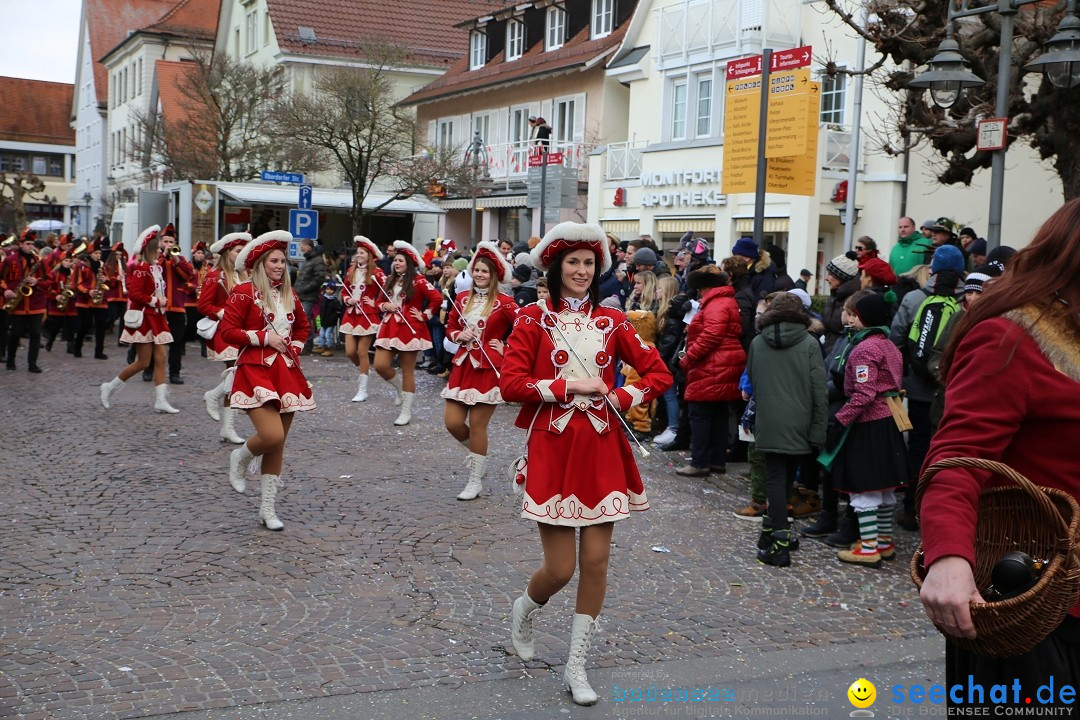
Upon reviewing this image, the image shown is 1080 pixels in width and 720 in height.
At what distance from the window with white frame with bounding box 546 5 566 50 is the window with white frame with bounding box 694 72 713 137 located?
27.9 feet

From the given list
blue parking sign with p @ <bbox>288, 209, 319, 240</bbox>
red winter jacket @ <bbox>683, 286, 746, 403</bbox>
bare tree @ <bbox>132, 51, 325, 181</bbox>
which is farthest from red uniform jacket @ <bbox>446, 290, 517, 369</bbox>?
bare tree @ <bbox>132, 51, 325, 181</bbox>

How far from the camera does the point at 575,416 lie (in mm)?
5043

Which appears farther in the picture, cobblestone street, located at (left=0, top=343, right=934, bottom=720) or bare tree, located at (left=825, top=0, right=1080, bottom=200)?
bare tree, located at (left=825, top=0, right=1080, bottom=200)

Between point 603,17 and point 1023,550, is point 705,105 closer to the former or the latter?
point 603,17

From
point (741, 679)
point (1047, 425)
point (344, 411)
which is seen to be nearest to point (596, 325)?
point (741, 679)

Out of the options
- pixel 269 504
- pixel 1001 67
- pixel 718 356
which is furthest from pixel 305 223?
pixel 269 504

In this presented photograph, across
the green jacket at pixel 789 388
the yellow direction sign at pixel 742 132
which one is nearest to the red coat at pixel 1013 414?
the green jacket at pixel 789 388

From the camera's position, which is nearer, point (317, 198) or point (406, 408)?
point (406, 408)

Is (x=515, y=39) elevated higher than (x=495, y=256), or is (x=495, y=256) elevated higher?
(x=515, y=39)

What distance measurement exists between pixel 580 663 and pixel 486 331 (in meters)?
3.56

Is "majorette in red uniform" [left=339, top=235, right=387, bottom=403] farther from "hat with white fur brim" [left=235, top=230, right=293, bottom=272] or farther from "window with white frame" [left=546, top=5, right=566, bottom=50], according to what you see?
"window with white frame" [left=546, top=5, right=566, bottom=50]

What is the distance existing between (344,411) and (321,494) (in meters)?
4.84

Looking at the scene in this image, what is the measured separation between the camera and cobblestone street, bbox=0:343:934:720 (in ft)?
16.9

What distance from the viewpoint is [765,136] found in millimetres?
12172
